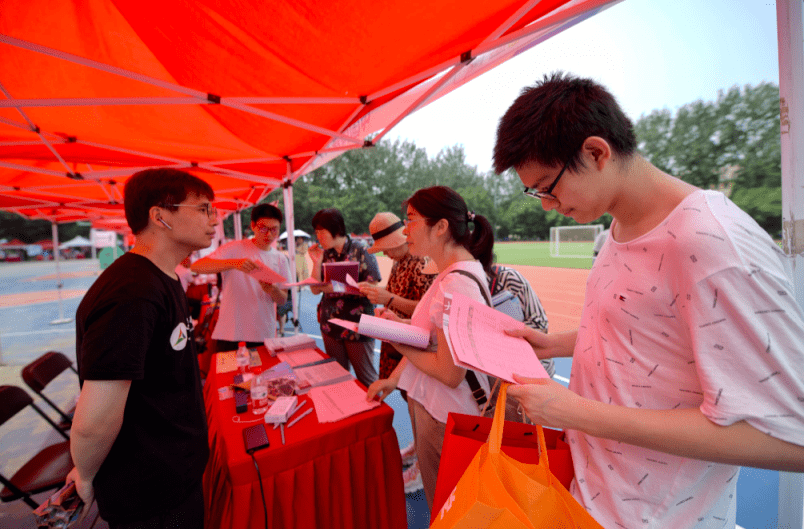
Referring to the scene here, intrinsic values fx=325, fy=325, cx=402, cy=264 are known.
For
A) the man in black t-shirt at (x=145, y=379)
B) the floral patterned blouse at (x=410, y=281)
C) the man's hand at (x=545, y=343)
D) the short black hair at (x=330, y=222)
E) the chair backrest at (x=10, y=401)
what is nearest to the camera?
the man in black t-shirt at (x=145, y=379)

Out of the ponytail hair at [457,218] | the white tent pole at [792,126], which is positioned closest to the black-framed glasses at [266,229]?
the ponytail hair at [457,218]

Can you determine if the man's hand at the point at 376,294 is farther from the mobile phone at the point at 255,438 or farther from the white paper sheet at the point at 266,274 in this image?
the mobile phone at the point at 255,438

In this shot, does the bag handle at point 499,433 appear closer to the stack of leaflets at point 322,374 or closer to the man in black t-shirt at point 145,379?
the man in black t-shirt at point 145,379

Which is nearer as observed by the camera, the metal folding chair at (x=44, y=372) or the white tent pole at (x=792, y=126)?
the white tent pole at (x=792, y=126)

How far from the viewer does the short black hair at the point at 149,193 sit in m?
1.35

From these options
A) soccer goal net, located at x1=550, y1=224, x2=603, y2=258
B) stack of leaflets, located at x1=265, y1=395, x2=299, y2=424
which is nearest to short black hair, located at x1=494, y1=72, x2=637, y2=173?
stack of leaflets, located at x1=265, y1=395, x2=299, y2=424

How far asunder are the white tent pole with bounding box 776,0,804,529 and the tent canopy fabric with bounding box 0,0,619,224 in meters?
0.53

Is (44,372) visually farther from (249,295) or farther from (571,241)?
(571,241)

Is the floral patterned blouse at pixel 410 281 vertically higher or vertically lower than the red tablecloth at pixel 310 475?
higher

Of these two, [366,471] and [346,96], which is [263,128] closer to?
[346,96]

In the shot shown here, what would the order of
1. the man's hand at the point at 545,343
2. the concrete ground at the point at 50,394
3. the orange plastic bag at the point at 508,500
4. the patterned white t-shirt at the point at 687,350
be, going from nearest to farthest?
the patterned white t-shirt at the point at 687,350, the orange plastic bag at the point at 508,500, the man's hand at the point at 545,343, the concrete ground at the point at 50,394

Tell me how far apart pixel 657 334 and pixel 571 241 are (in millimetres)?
32385

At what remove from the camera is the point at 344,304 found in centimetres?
309

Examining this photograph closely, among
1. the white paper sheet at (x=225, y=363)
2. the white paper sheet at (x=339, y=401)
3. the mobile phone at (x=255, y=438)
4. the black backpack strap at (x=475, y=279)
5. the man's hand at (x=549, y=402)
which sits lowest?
the white paper sheet at (x=339, y=401)
